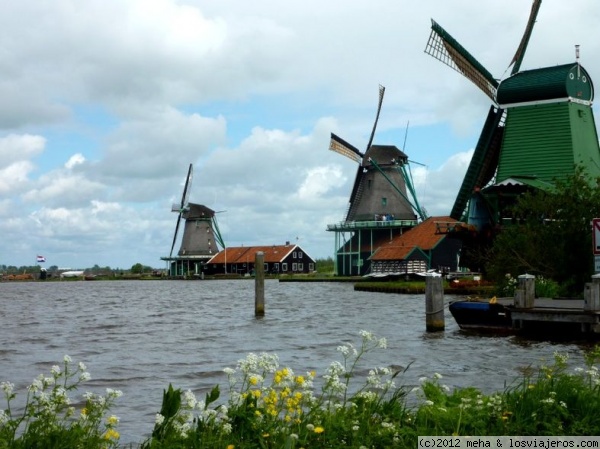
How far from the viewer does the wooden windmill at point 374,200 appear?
2931 inches

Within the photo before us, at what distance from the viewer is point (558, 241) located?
26.3m

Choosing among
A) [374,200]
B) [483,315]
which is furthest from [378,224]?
[483,315]

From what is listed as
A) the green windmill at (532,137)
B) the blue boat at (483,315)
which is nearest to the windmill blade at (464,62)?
the green windmill at (532,137)

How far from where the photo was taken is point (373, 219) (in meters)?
74.2

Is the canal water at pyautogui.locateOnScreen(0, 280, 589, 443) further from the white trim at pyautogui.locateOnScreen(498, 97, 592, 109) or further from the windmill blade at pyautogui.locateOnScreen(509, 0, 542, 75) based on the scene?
the windmill blade at pyautogui.locateOnScreen(509, 0, 542, 75)

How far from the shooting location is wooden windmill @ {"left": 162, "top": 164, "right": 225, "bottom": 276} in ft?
346

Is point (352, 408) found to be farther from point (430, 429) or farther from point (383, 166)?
point (383, 166)

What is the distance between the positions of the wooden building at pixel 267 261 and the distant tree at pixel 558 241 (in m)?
71.1

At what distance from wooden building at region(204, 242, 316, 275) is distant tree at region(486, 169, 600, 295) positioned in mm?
71103

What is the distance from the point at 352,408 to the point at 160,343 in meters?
14.3

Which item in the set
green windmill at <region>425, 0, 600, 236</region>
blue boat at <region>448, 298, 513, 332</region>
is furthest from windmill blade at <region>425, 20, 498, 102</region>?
blue boat at <region>448, 298, 513, 332</region>

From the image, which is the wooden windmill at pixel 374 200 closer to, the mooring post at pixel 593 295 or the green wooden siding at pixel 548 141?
the green wooden siding at pixel 548 141

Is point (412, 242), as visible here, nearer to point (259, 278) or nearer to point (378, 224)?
point (378, 224)

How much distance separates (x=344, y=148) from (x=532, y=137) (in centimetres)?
3192
